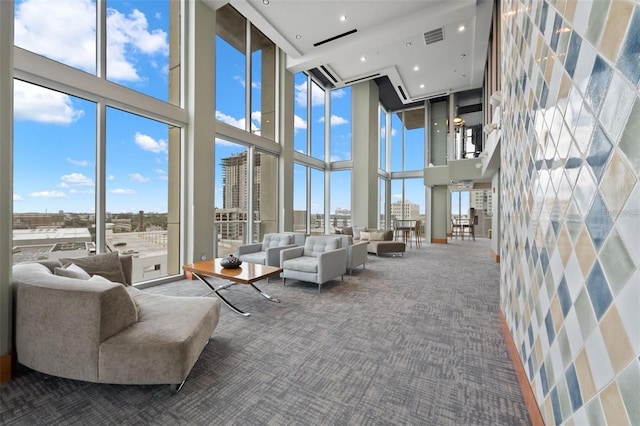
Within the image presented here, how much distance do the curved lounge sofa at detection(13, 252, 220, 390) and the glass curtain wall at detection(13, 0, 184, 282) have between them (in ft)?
6.20

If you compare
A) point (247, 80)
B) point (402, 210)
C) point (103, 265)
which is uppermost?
point (247, 80)

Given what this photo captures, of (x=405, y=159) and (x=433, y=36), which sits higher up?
(x=433, y=36)

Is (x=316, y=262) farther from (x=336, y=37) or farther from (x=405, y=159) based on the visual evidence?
(x=405, y=159)

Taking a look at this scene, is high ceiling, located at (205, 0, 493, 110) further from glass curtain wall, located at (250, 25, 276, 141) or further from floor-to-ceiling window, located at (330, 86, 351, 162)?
floor-to-ceiling window, located at (330, 86, 351, 162)

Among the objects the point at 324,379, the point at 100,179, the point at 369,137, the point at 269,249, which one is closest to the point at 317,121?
the point at 369,137

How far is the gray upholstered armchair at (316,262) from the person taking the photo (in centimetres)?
394

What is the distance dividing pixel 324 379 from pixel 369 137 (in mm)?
8551

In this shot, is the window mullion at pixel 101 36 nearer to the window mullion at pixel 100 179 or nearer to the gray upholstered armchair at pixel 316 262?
the window mullion at pixel 100 179

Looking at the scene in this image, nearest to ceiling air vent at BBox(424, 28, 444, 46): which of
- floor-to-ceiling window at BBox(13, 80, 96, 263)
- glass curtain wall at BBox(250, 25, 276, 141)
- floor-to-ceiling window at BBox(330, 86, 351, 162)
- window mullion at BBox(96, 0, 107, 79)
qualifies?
glass curtain wall at BBox(250, 25, 276, 141)

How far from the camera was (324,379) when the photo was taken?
1.88 metres

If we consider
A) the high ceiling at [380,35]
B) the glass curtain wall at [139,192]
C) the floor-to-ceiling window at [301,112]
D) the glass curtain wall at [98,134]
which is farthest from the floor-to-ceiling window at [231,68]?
the floor-to-ceiling window at [301,112]

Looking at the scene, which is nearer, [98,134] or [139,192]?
[98,134]

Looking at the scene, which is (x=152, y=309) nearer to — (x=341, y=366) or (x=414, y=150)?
(x=341, y=366)

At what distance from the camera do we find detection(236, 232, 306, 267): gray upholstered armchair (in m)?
4.61
